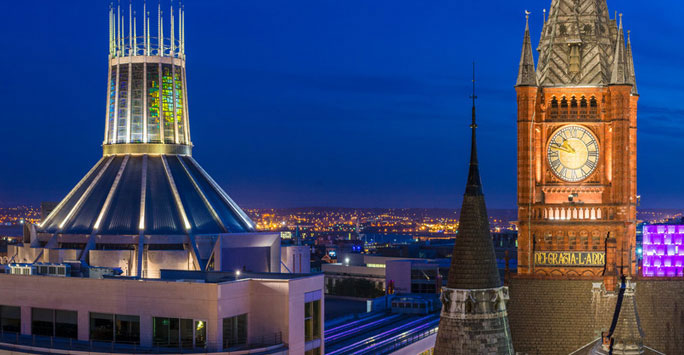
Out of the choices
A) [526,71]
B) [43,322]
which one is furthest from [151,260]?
[526,71]

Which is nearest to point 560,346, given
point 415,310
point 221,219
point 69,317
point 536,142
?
point 536,142

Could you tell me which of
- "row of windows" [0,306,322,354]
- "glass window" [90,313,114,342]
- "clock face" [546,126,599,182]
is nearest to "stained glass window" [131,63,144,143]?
"row of windows" [0,306,322,354]

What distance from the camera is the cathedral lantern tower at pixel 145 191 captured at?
74.2m

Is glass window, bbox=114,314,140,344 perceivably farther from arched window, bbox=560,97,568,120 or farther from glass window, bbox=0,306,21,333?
arched window, bbox=560,97,568,120

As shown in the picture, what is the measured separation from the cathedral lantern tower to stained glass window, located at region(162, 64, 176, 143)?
0.09 meters

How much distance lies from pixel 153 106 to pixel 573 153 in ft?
136

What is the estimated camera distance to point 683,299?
50.6 m

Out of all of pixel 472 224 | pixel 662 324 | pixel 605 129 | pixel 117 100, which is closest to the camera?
pixel 472 224

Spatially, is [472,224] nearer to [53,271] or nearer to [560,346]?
[560,346]

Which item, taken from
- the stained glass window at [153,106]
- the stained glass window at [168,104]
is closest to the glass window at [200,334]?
the stained glass window at [153,106]

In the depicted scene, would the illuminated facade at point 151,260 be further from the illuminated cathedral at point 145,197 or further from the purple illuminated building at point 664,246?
the purple illuminated building at point 664,246

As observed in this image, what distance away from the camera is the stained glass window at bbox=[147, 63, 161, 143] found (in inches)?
3253

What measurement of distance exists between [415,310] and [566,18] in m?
47.5

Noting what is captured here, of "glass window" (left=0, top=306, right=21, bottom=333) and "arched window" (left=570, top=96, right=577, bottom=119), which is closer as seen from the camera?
"glass window" (left=0, top=306, right=21, bottom=333)
